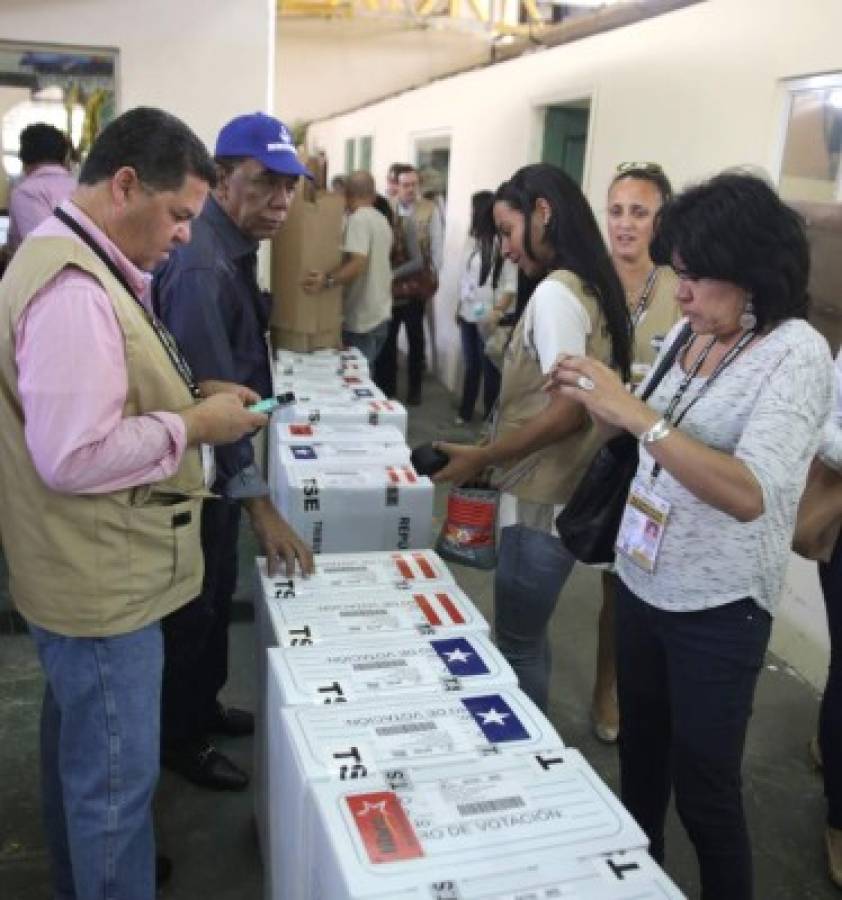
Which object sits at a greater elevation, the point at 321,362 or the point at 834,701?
the point at 321,362

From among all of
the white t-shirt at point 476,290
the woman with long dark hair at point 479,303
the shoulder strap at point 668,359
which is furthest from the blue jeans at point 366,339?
the shoulder strap at point 668,359

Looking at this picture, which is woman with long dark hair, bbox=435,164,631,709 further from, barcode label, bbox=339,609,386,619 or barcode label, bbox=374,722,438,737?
barcode label, bbox=374,722,438,737

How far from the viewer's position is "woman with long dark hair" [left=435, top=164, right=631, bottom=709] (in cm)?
168

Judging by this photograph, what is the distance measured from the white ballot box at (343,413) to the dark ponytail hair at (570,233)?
1.11 metres

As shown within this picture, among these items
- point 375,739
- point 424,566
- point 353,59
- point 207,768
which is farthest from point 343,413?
point 353,59

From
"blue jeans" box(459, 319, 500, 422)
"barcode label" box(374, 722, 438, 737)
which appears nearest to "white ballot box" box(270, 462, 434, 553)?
"barcode label" box(374, 722, 438, 737)

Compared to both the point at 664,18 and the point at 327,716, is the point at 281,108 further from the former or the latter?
the point at 327,716

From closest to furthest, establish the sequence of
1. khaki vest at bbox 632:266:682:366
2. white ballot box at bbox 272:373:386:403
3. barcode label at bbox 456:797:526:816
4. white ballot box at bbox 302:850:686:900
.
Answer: white ballot box at bbox 302:850:686:900
barcode label at bbox 456:797:526:816
khaki vest at bbox 632:266:682:366
white ballot box at bbox 272:373:386:403

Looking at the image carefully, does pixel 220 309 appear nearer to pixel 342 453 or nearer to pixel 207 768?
pixel 342 453

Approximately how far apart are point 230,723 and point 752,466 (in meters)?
1.64

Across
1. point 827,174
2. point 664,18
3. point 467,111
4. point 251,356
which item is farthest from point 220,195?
point 467,111

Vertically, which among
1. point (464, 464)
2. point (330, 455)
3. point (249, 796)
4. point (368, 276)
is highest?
point (368, 276)

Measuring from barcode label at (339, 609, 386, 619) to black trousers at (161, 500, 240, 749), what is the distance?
454mm

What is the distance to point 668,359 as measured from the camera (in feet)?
4.78
